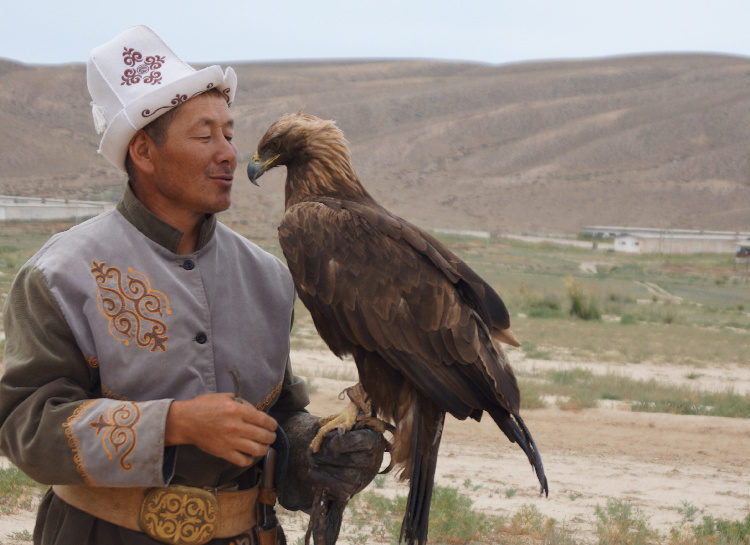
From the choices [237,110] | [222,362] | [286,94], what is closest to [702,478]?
[222,362]

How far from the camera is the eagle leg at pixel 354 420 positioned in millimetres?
2637

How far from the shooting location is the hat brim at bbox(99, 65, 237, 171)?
232 centimetres

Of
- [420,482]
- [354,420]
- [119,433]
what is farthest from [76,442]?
[420,482]

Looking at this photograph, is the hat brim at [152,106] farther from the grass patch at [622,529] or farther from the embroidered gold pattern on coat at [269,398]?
the grass patch at [622,529]

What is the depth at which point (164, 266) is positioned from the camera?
2.37 meters

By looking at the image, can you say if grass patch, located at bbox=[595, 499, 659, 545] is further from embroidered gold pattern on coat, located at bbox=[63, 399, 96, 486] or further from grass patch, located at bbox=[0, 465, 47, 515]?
embroidered gold pattern on coat, located at bbox=[63, 399, 96, 486]

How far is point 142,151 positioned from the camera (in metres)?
2.42

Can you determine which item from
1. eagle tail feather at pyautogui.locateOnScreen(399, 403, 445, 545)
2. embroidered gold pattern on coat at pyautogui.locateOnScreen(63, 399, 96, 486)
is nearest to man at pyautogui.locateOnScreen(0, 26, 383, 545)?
embroidered gold pattern on coat at pyautogui.locateOnScreen(63, 399, 96, 486)

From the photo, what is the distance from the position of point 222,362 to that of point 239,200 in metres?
58.2

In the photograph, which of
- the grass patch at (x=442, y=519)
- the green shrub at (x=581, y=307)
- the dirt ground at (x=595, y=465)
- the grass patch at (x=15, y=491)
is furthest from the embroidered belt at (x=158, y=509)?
the green shrub at (x=581, y=307)

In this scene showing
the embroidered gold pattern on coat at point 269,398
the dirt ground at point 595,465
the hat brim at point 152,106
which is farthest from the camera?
the dirt ground at point 595,465

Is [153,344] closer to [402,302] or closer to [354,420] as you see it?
[354,420]

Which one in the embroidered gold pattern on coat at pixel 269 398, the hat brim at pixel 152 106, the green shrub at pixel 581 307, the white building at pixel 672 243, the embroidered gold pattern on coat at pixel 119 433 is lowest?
the white building at pixel 672 243

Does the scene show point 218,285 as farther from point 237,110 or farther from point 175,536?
point 237,110
